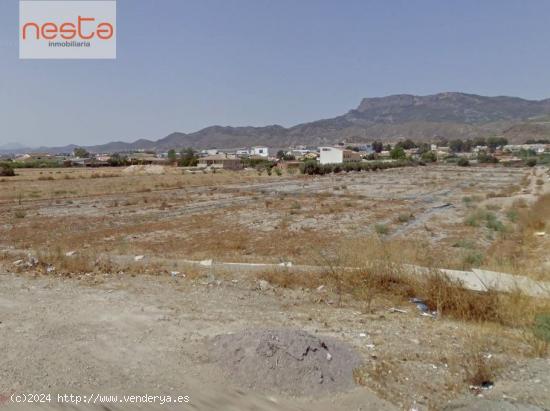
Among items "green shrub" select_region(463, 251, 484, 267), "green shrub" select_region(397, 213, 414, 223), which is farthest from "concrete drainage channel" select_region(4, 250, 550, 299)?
"green shrub" select_region(397, 213, 414, 223)

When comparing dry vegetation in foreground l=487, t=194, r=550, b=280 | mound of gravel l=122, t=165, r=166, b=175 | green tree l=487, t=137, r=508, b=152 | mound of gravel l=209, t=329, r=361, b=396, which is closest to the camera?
mound of gravel l=209, t=329, r=361, b=396

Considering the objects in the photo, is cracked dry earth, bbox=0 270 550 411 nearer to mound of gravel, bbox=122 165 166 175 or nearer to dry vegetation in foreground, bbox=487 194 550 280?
A: dry vegetation in foreground, bbox=487 194 550 280

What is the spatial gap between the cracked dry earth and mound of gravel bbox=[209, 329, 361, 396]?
34mm

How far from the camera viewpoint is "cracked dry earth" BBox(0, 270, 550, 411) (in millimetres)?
3832

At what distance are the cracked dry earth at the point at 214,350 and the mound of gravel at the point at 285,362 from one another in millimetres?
34

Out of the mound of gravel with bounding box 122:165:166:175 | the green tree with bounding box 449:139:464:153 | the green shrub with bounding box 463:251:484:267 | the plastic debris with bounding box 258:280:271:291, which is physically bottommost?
the plastic debris with bounding box 258:280:271:291

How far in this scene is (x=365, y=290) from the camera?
7117 millimetres

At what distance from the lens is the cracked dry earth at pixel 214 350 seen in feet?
12.6

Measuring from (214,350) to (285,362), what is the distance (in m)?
0.89

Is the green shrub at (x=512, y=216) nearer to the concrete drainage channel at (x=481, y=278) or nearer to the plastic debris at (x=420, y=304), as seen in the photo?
the concrete drainage channel at (x=481, y=278)

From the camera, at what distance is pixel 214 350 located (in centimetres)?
464

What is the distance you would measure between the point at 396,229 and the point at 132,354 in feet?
50.0

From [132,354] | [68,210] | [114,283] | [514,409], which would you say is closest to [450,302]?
[514,409]

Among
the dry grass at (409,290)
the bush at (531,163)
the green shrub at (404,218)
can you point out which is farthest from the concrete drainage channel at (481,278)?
the bush at (531,163)
